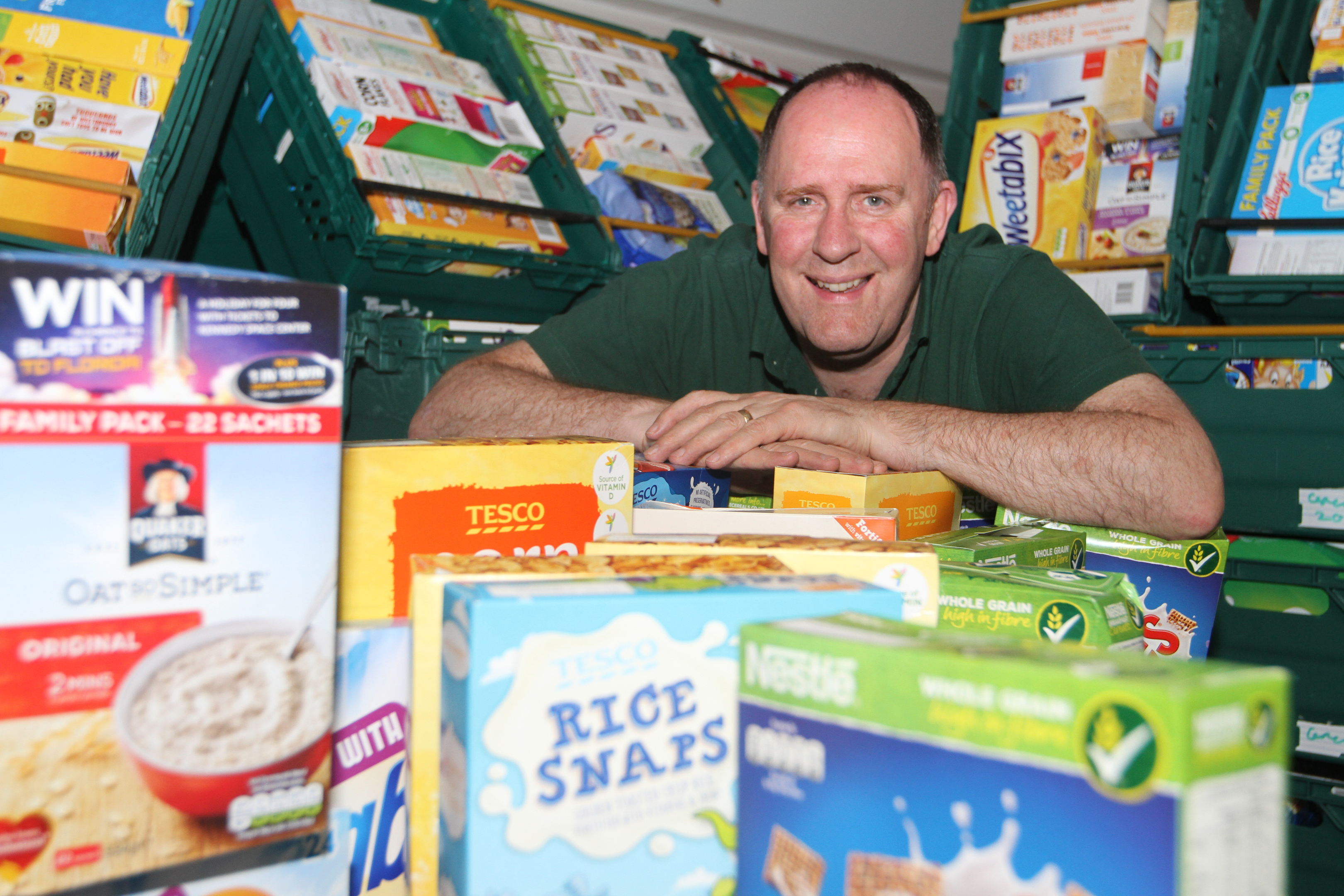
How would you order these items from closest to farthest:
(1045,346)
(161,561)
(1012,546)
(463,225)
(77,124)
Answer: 1. (161,561)
2. (1012,546)
3. (1045,346)
4. (77,124)
5. (463,225)

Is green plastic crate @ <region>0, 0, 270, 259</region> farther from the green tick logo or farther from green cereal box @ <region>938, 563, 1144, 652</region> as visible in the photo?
the green tick logo

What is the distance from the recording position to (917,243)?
6.25 ft

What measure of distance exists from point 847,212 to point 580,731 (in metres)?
1.44

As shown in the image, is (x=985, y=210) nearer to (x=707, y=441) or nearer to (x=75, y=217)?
(x=707, y=441)

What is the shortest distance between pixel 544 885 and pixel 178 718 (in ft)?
0.77

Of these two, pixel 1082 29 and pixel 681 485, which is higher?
pixel 1082 29

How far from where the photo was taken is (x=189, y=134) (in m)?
2.08

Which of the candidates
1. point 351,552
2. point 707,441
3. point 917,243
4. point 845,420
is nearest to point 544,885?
point 351,552

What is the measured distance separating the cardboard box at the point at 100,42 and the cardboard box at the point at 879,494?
1.68 m

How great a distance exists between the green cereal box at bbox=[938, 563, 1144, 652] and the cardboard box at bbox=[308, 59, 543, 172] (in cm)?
194

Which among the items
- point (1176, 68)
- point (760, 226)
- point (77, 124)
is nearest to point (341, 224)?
point (77, 124)

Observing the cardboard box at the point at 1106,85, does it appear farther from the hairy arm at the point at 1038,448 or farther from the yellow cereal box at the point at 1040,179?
the hairy arm at the point at 1038,448

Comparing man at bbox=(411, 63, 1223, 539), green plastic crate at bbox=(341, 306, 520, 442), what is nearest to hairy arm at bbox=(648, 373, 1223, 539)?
man at bbox=(411, 63, 1223, 539)

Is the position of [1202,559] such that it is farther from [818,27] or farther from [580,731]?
[818,27]
